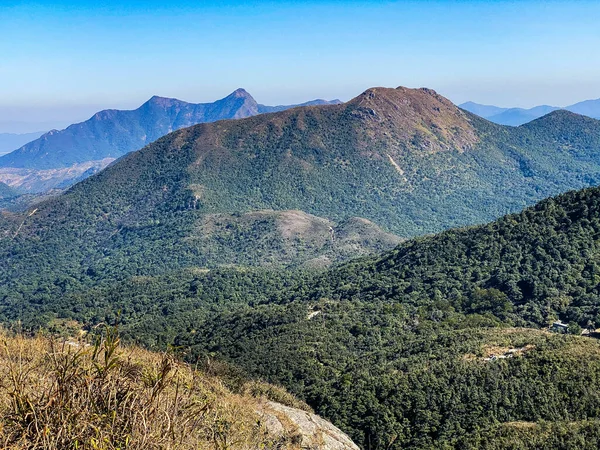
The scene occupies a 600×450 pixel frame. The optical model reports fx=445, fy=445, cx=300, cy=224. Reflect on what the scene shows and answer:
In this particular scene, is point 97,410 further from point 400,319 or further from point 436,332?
point 400,319

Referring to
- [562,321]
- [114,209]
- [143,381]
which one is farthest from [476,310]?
[114,209]

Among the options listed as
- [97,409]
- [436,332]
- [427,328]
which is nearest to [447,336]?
[436,332]

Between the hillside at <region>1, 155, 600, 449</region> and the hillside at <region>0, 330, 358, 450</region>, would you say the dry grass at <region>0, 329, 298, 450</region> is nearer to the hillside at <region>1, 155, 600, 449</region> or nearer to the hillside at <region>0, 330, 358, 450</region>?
the hillside at <region>0, 330, 358, 450</region>

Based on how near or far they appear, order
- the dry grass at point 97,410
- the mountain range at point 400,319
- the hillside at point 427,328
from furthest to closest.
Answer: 1. the mountain range at point 400,319
2. the hillside at point 427,328
3. the dry grass at point 97,410

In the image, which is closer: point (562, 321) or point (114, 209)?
point (562, 321)

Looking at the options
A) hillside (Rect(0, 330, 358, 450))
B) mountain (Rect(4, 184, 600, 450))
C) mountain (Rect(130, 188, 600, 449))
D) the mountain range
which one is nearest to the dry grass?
hillside (Rect(0, 330, 358, 450))

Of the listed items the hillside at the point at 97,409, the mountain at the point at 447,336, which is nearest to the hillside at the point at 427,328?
the mountain at the point at 447,336

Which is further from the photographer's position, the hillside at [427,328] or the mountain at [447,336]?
the hillside at [427,328]

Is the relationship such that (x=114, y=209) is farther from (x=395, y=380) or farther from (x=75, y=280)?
(x=395, y=380)

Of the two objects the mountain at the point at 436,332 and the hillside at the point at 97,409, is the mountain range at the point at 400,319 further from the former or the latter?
the hillside at the point at 97,409

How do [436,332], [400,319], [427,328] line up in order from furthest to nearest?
1. [400,319]
2. [427,328]
3. [436,332]

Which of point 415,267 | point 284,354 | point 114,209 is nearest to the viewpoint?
point 284,354
